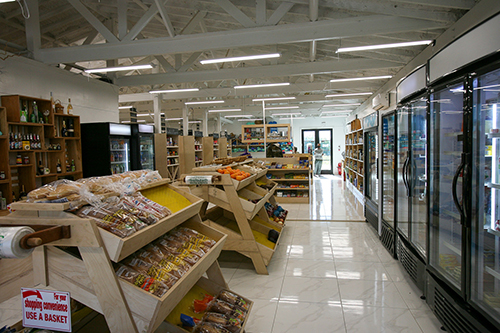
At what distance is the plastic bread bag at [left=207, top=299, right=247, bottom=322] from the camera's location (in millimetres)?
2422

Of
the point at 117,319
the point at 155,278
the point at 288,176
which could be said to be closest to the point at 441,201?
the point at 155,278

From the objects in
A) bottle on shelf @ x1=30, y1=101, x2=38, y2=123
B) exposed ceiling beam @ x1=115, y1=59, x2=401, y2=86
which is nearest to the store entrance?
exposed ceiling beam @ x1=115, y1=59, x2=401, y2=86

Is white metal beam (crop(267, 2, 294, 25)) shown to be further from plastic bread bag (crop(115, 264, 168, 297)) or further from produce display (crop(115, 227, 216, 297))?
plastic bread bag (crop(115, 264, 168, 297))

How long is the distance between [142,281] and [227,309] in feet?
3.10

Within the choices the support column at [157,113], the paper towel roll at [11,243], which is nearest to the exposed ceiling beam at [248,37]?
the support column at [157,113]

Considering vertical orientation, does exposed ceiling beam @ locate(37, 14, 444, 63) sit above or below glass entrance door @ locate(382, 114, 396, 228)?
above

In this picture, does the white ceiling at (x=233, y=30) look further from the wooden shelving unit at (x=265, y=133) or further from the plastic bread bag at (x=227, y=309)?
the plastic bread bag at (x=227, y=309)

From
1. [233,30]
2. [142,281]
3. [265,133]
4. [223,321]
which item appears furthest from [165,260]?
[265,133]

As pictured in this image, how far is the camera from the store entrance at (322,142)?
20.4m

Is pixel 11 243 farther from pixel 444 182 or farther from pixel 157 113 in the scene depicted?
pixel 157 113

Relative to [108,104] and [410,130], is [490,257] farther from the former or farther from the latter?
[108,104]

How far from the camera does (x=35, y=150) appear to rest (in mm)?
5172

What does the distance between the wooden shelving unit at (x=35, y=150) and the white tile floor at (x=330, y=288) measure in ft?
12.0

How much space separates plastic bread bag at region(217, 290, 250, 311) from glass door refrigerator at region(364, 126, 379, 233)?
376 cm
